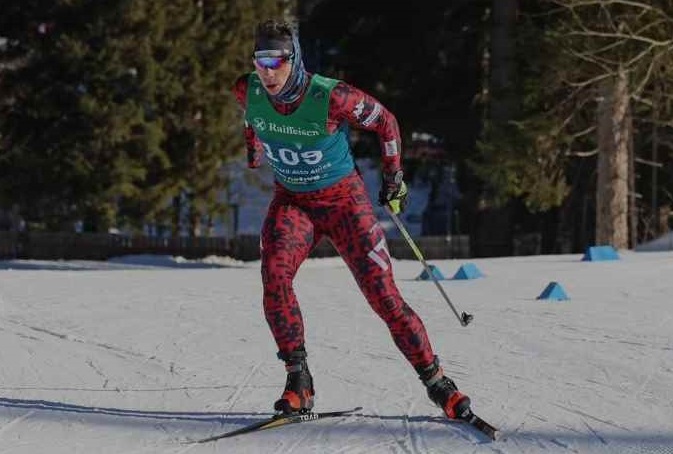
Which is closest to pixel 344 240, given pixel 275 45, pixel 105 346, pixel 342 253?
pixel 342 253

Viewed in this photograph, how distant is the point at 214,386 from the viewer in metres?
6.34

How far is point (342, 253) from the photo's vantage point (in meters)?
5.53

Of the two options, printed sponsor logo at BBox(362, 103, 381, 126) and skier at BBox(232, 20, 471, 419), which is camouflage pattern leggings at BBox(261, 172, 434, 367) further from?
printed sponsor logo at BBox(362, 103, 381, 126)

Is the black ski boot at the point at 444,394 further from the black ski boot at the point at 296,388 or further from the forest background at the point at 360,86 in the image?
the forest background at the point at 360,86

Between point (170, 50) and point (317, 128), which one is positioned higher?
point (170, 50)

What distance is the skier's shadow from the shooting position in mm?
5461

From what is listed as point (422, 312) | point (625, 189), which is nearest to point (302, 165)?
point (422, 312)

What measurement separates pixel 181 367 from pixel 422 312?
3057 mm

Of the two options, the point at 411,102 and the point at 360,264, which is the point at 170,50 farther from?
the point at 360,264

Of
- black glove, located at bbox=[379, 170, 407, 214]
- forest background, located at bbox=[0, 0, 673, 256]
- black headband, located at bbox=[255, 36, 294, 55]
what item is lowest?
black glove, located at bbox=[379, 170, 407, 214]

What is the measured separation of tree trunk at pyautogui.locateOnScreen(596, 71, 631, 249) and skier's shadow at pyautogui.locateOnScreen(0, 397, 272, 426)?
54.4 ft

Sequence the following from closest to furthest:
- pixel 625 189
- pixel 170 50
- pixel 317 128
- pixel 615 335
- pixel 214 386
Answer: pixel 317 128 → pixel 214 386 → pixel 615 335 → pixel 625 189 → pixel 170 50

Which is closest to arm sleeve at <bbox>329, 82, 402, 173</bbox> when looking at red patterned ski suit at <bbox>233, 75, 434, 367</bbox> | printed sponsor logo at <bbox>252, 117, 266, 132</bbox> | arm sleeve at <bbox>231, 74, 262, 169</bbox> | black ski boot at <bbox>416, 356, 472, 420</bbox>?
red patterned ski suit at <bbox>233, 75, 434, 367</bbox>

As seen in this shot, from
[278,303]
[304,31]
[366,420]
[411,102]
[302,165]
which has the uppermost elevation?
[304,31]
